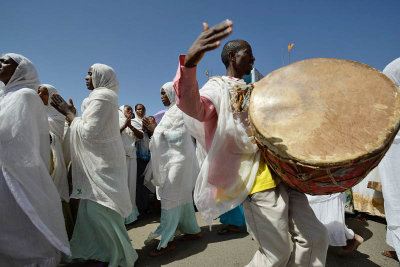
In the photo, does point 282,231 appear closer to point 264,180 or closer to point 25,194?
point 264,180

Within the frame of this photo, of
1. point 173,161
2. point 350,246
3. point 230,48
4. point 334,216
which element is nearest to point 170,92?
point 173,161

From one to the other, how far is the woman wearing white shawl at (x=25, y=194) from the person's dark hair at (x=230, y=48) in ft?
5.33

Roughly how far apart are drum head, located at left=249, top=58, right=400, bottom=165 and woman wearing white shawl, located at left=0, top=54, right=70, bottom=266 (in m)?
1.78

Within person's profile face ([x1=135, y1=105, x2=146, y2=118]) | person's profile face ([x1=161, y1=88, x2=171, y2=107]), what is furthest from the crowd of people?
person's profile face ([x1=135, y1=105, x2=146, y2=118])

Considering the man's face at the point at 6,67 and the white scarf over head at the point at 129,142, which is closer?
the man's face at the point at 6,67

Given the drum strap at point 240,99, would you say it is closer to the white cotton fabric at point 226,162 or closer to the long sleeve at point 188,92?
the white cotton fabric at point 226,162

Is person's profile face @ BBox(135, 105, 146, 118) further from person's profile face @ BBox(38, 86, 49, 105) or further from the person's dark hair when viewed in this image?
the person's dark hair

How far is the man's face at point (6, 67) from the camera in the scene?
7.00ft

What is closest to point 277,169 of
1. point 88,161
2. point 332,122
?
point 332,122

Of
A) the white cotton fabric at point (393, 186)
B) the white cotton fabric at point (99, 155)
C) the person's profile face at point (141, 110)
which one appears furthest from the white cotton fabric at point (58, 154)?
the white cotton fabric at point (393, 186)

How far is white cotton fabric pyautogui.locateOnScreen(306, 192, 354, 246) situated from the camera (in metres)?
2.44

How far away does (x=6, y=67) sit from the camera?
2141 millimetres

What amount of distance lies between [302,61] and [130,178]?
354 cm

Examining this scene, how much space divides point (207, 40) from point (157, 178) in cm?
230
